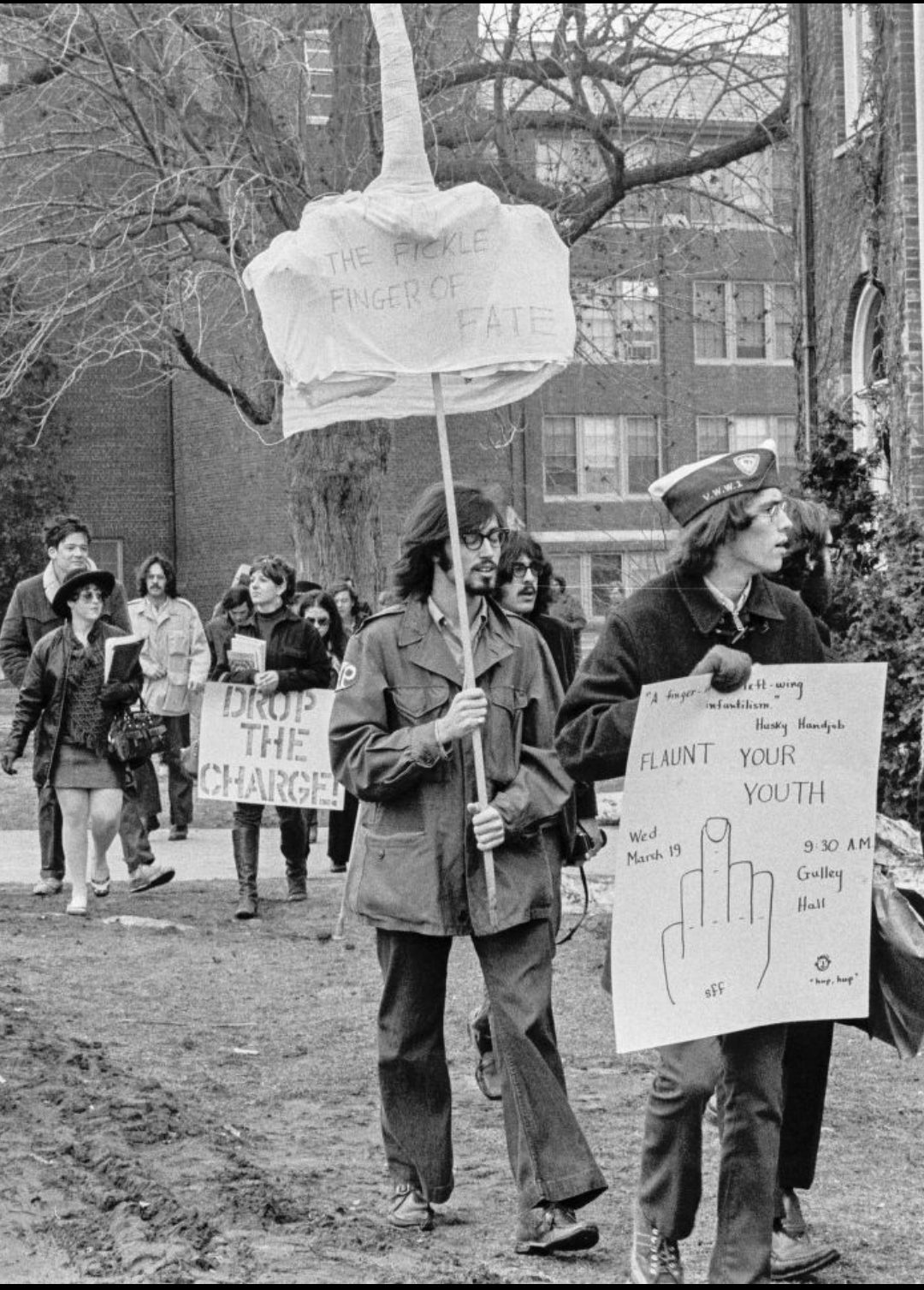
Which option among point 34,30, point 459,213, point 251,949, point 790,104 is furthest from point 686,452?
point 459,213

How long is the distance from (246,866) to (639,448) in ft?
107

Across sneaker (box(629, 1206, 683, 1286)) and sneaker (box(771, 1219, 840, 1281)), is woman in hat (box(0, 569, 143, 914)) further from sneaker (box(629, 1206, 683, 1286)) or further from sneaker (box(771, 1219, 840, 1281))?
sneaker (box(629, 1206, 683, 1286))

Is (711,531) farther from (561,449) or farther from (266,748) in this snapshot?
(561,449)

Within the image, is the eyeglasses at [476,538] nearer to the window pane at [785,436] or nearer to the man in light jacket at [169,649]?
the man in light jacket at [169,649]

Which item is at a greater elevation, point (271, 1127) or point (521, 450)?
point (521, 450)

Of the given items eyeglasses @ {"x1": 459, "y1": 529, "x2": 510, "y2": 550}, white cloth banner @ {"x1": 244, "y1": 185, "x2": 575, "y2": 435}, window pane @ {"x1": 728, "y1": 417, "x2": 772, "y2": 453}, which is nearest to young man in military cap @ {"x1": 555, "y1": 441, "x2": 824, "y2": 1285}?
eyeglasses @ {"x1": 459, "y1": 529, "x2": 510, "y2": 550}

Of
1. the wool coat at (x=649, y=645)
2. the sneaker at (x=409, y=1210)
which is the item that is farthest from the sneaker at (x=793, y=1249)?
the wool coat at (x=649, y=645)

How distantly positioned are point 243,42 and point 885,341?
6.22 metres

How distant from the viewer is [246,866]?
11.6 meters

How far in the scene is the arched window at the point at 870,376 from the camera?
17.1 meters

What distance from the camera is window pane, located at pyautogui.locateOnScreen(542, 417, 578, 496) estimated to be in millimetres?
42438

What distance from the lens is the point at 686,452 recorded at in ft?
138

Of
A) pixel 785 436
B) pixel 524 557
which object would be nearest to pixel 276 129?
pixel 524 557

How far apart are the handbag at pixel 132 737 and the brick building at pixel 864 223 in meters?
6.07
